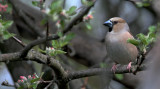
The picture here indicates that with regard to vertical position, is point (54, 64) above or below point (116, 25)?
above

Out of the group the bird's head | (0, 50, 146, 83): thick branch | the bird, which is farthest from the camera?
the bird's head

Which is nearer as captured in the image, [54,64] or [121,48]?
[54,64]

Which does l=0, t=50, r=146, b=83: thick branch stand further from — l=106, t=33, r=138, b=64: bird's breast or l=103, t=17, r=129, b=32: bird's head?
l=103, t=17, r=129, b=32: bird's head

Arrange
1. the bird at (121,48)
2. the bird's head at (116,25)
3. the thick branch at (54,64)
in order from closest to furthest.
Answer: the thick branch at (54,64), the bird at (121,48), the bird's head at (116,25)

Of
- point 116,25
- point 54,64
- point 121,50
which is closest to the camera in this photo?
point 54,64

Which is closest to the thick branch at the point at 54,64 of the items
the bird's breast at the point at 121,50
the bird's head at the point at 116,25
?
the bird's breast at the point at 121,50

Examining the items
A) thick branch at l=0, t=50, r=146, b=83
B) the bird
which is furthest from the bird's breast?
thick branch at l=0, t=50, r=146, b=83

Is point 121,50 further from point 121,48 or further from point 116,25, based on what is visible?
point 116,25

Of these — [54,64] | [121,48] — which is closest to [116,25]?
[121,48]

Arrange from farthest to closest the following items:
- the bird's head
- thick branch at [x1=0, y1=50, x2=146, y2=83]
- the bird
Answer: the bird's head, the bird, thick branch at [x1=0, y1=50, x2=146, y2=83]

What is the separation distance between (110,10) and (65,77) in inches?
141

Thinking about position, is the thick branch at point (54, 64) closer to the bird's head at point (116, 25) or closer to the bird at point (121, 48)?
the bird at point (121, 48)

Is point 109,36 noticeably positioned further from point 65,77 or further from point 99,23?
point 99,23

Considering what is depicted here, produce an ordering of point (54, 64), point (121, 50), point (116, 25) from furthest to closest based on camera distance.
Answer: point (116, 25), point (121, 50), point (54, 64)
